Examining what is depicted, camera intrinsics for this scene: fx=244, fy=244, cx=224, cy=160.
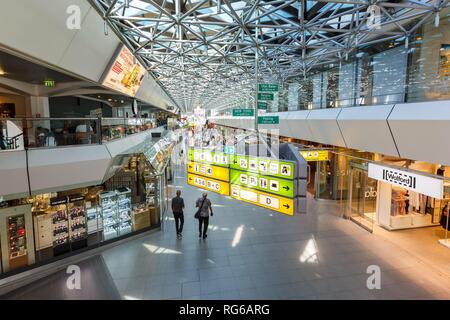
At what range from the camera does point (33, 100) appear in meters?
11.4

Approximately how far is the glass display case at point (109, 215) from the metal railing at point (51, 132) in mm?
2412

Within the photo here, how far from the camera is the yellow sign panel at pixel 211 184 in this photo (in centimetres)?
714

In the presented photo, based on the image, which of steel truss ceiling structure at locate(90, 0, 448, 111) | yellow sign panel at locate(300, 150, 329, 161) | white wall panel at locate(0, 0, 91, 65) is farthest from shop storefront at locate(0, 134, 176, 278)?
yellow sign panel at locate(300, 150, 329, 161)

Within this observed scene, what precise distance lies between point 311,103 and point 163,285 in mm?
11995

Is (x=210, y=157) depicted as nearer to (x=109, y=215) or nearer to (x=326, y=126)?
(x=109, y=215)

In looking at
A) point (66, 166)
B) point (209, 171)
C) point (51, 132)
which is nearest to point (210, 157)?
point (209, 171)

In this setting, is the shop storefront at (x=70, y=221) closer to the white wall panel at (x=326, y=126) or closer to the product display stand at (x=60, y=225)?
the product display stand at (x=60, y=225)

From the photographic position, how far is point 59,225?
27.8ft

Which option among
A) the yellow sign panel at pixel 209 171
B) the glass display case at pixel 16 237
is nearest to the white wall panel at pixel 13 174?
the glass display case at pixel 16 237

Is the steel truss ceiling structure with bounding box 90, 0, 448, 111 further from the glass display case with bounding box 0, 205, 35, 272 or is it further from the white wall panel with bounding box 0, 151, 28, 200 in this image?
the glass display case with bounding box 0, 205, 35, 272

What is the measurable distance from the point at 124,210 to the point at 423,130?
1023 cm

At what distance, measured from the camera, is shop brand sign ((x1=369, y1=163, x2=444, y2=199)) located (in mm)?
5657

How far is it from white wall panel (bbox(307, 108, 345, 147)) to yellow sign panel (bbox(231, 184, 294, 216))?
18.9 ft

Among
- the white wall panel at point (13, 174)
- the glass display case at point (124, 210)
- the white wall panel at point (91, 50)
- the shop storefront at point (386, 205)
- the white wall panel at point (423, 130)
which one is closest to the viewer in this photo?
the white wall panel at point (423, 130)
